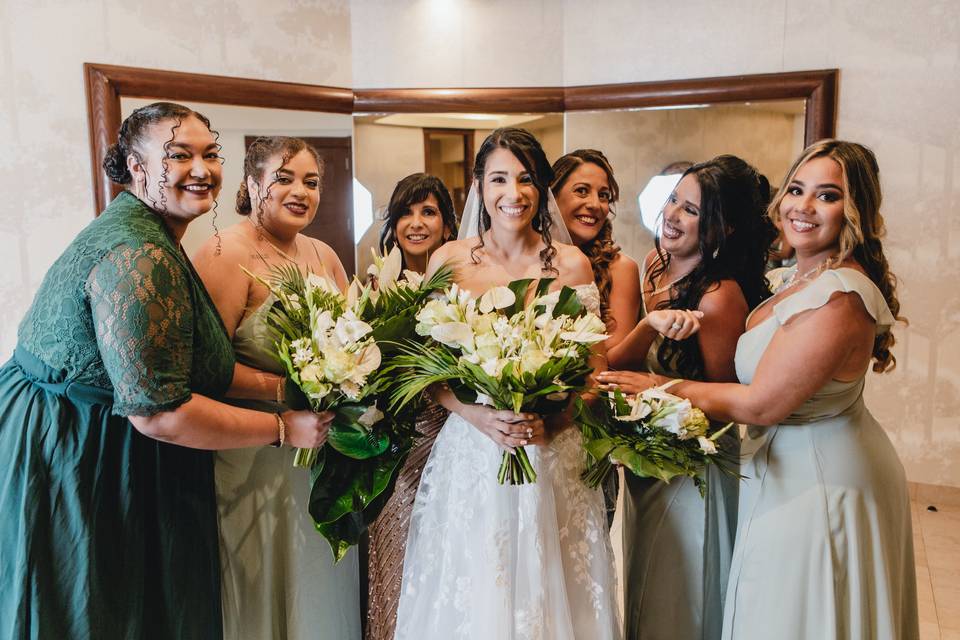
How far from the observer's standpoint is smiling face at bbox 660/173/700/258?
2258 mm

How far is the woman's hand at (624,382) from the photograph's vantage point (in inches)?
78.1

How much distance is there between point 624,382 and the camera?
200cm

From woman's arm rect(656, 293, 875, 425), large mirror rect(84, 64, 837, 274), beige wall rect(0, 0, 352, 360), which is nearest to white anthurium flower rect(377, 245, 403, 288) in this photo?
woman's arm rect(656, 293, 875, 425)

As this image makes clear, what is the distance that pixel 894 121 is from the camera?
396cm

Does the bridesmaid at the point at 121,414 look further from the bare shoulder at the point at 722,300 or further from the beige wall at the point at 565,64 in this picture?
the beige wall at the point at 565,64

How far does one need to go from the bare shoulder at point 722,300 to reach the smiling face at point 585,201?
597 millimetres

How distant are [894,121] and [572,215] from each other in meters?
2.39

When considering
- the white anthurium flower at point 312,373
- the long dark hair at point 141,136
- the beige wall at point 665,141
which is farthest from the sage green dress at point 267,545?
the beige wall at point 665,141

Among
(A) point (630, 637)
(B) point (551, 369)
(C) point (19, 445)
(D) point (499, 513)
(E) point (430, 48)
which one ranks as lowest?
(A) point (630, 637)

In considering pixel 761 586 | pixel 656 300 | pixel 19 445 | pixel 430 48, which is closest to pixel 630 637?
pixel 761 586

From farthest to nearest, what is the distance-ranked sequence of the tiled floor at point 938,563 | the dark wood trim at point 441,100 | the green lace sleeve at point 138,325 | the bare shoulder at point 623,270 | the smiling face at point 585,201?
the dark wood trim at point 441,100
the tiled floor at point 938,563
the smiling face at point 585,201
the bare shoulder at point 623,270
the green lace sleeve at point 138,325

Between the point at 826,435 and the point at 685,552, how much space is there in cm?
58

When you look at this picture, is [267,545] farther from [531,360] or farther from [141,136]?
[141,136]

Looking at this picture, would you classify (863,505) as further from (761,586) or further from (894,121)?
(894,121)
